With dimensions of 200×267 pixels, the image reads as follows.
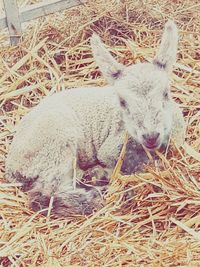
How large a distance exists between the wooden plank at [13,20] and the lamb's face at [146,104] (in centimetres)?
188

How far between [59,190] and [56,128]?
489mm

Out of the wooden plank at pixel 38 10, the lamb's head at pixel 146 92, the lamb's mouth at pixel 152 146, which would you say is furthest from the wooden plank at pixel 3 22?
the lamb's mouth at pixel 152 146

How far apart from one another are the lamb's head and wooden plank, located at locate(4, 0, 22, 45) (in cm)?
169

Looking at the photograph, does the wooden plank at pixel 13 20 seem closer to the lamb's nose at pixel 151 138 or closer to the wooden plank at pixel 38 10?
the wooden plank at pixel 38 10

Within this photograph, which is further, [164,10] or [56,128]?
[164,10]

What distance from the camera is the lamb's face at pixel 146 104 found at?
5156mm

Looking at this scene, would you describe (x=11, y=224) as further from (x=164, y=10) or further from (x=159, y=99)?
(x=164, y=10)

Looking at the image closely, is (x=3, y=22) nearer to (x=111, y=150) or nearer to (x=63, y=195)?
(x=111, y=150)

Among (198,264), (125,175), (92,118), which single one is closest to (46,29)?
(92,118)

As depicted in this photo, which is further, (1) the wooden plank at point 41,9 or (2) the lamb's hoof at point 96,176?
(1) the wooden plank at point 41,9

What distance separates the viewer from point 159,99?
5.25 m

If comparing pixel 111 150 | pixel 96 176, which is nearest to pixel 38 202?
pixel 96 176

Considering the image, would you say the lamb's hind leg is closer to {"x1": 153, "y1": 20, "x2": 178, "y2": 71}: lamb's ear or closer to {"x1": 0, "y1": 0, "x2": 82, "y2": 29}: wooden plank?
{"x1": 153, "y1": 20, "x2": 178, "y2": 71}: lamb's ear

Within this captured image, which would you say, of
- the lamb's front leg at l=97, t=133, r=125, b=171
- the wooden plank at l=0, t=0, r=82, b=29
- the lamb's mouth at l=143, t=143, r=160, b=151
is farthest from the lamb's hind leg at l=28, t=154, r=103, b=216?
the wooden plank at l=0, t=0, r=82, b=29
